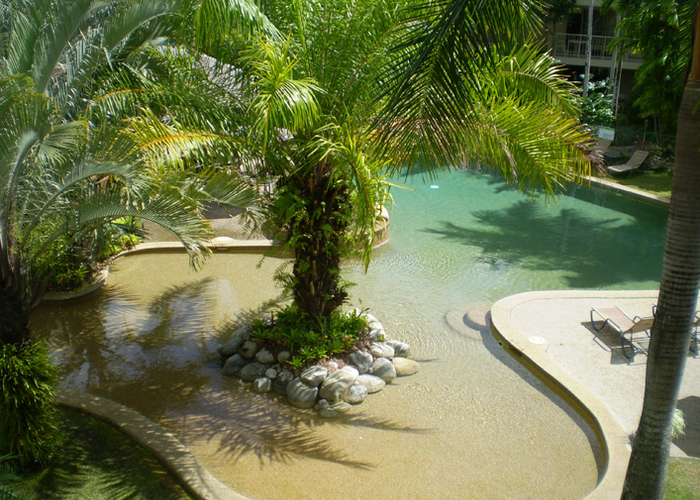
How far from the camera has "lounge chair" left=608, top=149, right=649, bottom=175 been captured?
1738 cm

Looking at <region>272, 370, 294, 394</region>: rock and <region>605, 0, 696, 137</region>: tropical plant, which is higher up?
<region>605, 0, 696, 137</region>: tropical plant

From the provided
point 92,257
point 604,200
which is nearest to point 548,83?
point 92,257

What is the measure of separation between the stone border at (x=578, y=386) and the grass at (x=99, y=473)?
12.2 feet

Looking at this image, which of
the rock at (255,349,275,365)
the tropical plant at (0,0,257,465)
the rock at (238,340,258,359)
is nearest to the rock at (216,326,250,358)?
the rock at (238,340,258,359)

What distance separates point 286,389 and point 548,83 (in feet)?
15.2

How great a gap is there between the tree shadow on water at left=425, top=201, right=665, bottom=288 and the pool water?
56 millimetres

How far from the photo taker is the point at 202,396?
21.1 feet

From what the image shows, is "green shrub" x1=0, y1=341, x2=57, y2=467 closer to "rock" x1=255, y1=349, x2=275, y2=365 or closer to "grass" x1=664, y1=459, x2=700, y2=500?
"rock" x1=255, y1=349, x2=275, y2=365

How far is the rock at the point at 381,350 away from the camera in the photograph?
278 inches

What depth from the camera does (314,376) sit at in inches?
253

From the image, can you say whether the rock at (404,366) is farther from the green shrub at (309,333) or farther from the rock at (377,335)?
the green shrub at (309,333)

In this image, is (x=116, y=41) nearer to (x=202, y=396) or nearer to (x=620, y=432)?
(x=202, y=396)

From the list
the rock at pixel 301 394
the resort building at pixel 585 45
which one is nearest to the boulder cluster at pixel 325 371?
the rock at pixel 301 394

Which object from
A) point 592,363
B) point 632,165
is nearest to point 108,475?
point 592,363
